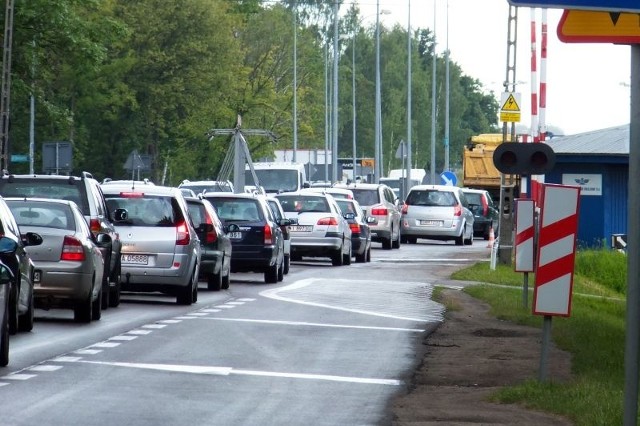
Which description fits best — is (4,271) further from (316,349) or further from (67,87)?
(67,87)

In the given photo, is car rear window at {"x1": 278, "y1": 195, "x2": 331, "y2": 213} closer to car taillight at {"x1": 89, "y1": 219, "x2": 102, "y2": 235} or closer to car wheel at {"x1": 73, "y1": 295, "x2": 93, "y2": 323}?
car taillight at {"x1": 89, "y1": 219, "x2": 102, "y2": 235}

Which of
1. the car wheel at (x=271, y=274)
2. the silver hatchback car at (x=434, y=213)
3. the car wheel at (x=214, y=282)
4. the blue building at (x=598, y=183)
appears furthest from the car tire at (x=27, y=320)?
the silver hatchback car at (x=434, y=213)

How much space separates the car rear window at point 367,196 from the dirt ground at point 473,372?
28347 millimetres

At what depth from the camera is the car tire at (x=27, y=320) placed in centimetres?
1845

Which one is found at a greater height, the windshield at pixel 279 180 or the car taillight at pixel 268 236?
the windshield at pixel 279 180

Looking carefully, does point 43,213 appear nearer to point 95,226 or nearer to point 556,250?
point 95,226

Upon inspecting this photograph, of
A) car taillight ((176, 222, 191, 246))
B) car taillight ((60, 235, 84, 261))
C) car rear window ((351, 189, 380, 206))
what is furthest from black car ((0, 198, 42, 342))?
car rear window ((351, 189, 380, 206))

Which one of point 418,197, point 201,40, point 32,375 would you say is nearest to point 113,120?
point 201,40

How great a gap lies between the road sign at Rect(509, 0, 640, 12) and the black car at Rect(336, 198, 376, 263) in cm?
3412

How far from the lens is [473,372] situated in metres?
15.4

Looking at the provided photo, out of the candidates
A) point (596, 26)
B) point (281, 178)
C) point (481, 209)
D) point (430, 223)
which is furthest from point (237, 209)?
point (481, 209)

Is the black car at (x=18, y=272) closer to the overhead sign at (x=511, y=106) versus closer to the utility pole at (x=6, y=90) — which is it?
the overhead sign at (x=511, y=106)

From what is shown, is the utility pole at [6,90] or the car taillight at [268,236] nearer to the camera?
the car taillight at [268,236]

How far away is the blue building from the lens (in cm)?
4466
